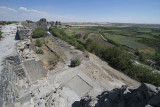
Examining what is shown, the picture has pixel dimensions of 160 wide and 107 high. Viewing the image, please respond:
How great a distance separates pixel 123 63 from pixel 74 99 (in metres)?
11.9

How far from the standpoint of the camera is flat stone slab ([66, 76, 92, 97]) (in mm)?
7573

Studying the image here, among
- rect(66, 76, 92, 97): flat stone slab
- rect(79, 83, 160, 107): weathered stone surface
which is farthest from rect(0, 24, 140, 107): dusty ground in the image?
rect(79, 83, 160, 107): weathered stone surface

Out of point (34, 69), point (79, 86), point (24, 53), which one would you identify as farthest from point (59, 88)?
point (24, 53)

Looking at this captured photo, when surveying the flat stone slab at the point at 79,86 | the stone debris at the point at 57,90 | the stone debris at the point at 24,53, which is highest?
the stone debris at the point at 24,53

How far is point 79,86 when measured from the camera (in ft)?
27.1

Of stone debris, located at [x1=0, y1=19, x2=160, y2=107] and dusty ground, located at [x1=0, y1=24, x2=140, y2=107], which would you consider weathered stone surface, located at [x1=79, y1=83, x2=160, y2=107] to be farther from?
dusty ground, located at [x1=0, y1=24, x2=140, y2=107]

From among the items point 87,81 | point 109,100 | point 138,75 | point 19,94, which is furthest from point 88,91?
point 138,75

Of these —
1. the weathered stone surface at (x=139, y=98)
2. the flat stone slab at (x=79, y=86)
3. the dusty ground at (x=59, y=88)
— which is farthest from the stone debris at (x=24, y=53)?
the weathered stone surface at (x=139, y=98)

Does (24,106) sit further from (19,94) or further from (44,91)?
(44,91)

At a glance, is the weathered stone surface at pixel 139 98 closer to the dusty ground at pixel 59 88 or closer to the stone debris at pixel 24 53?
the dusty ground at pixel 59 88

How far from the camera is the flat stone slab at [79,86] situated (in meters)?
7.57

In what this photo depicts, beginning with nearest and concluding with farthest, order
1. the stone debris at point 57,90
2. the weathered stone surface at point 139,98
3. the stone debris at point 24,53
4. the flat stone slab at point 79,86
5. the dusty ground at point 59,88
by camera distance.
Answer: the weathered stone surface at point 139,98
the stone debris at point 57,90
the dusty ground at point 59,88
the flat stone slab at point 79,86
the stone debris at point 24,53

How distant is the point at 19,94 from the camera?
5.36 meters

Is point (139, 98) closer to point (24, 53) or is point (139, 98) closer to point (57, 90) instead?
point (57, 90)
